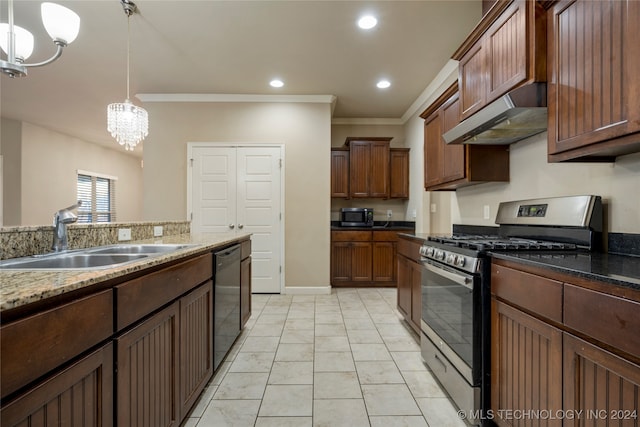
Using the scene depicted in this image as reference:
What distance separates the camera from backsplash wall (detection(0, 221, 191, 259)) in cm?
127

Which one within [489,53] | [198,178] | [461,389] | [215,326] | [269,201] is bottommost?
[461,389]

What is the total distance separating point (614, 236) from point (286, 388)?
6.48 feet

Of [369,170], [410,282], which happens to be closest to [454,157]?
[410,282]

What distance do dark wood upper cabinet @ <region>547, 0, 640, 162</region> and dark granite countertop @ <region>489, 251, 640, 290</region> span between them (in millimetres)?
456

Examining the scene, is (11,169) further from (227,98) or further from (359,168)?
(359,168)

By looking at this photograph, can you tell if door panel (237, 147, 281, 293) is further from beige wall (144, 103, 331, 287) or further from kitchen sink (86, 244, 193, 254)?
kitchen sink (86, 244, 193, 254)

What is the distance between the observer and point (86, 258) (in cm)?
154

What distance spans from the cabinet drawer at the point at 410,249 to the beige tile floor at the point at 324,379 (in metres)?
0.74

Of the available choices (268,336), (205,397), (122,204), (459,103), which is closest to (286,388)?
(205,397)

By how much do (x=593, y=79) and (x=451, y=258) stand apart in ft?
3.34

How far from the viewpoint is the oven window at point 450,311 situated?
1550mm

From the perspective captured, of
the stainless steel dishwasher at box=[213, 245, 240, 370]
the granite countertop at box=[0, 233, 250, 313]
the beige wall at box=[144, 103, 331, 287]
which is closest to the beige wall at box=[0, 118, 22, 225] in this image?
the beige wall at box=[144, 103, 331, 287]

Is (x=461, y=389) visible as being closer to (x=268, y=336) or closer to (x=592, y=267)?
(x=592, y=267)

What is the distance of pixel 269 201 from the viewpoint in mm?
4125
